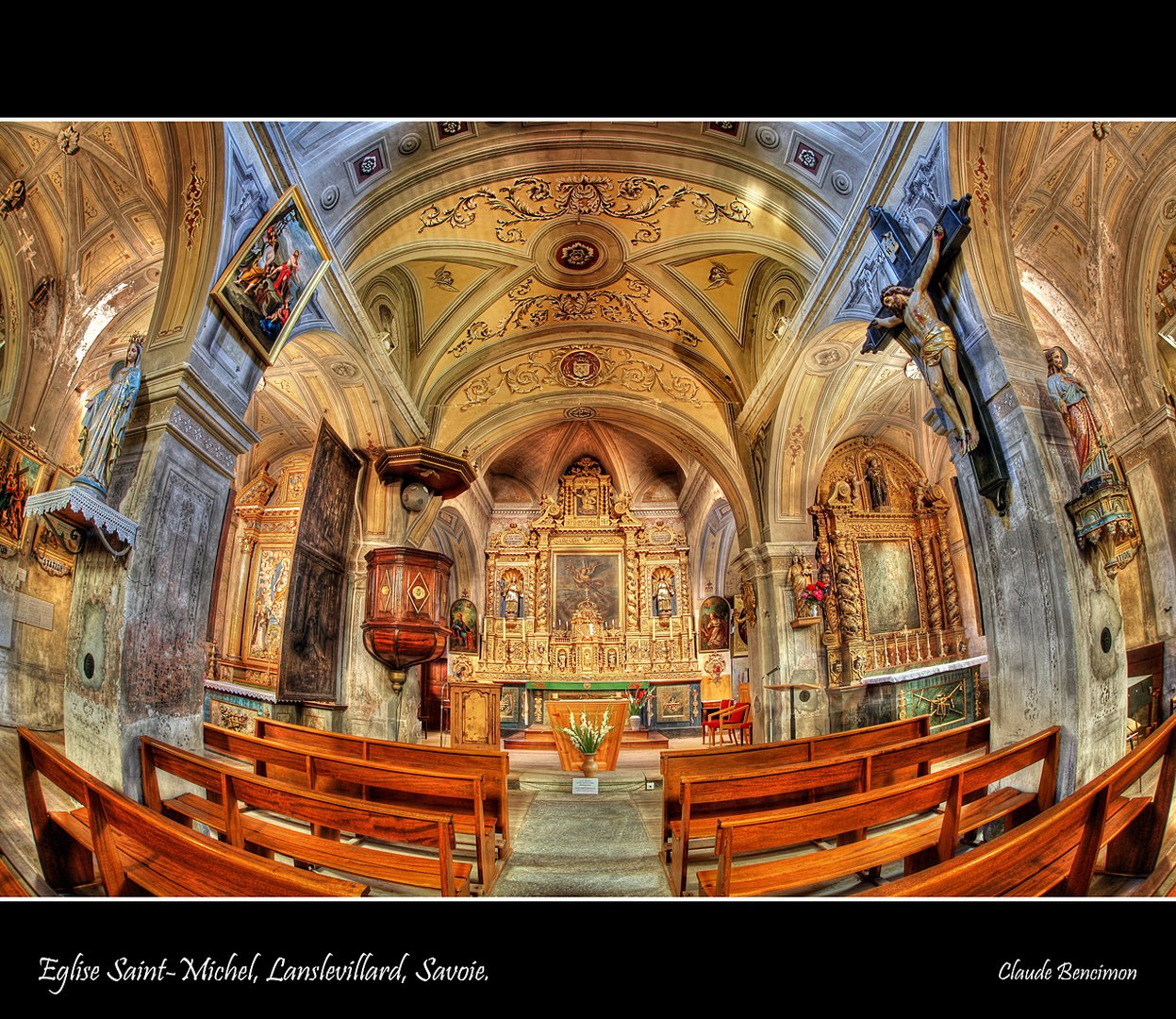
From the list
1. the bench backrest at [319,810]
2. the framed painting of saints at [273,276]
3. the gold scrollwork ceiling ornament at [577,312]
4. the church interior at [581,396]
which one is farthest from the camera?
the gold scrollwork ceiling ornament at [577,312]

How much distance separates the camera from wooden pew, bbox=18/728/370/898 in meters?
2.03

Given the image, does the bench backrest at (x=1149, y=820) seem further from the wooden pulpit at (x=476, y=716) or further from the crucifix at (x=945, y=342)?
the wooden pulpit at (x=476, y=716)

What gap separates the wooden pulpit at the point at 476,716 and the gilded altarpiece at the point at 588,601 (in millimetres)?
5974

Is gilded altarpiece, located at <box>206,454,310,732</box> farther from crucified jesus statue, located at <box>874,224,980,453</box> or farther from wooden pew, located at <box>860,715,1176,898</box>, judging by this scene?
wooden pew, located at <box>860,715,1176,898</box>

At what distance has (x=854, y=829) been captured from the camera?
2723mm

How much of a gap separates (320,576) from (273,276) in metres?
4.44

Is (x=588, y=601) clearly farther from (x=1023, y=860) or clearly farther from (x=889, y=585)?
(x=1023, y=860)

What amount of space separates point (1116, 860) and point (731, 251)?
27.4 ft

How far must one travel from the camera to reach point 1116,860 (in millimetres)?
2873

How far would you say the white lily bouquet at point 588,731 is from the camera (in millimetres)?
6270

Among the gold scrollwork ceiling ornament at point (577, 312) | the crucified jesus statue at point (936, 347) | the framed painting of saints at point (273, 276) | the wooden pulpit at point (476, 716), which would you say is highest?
the gold scrollwork ceiling ornament at point (577, 312)

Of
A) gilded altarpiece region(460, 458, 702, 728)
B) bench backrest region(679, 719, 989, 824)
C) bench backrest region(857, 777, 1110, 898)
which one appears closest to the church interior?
bench backrest region(679, 719, 989, 824)

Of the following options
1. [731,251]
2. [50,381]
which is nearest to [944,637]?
[731,251]

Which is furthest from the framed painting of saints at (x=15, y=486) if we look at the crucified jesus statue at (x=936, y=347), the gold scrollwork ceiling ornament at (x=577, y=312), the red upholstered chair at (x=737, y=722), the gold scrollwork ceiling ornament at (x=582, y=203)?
the red upholstered chair at (x=737, y=722)
